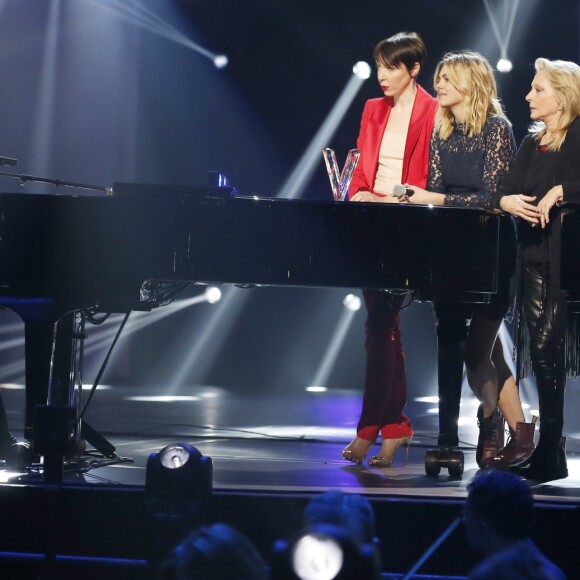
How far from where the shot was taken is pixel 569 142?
354 centimetres

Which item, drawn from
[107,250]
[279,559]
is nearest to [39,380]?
[107,250]

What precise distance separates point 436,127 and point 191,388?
17.7 feet

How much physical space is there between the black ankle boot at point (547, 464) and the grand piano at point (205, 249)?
1.93ft

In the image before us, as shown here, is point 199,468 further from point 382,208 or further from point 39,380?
point 382,208

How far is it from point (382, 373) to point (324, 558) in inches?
98.9

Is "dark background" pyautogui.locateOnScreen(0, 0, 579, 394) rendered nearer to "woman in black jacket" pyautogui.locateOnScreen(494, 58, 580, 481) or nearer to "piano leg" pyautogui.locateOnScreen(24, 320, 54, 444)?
"woman in black jacket" pyautogui.locateOnScreen(494, 58, 580, 481)

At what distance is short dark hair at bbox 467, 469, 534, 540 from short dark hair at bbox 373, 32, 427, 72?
2259 mm

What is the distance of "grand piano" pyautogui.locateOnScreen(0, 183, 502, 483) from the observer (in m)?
3.35

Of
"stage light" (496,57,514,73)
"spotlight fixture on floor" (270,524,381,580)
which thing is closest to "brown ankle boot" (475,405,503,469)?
"spotlight fixture on floor" (270,524,381,580)

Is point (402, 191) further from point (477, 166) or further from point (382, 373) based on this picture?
point (382, 373)

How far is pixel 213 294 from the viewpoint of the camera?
30.3ft

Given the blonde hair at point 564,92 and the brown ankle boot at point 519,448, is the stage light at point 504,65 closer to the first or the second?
the blonde hair at point 564,92

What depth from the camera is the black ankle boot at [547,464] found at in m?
3.39

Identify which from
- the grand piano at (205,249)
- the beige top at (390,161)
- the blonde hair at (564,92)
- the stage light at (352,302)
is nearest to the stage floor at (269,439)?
the grand piano at (205,249)
